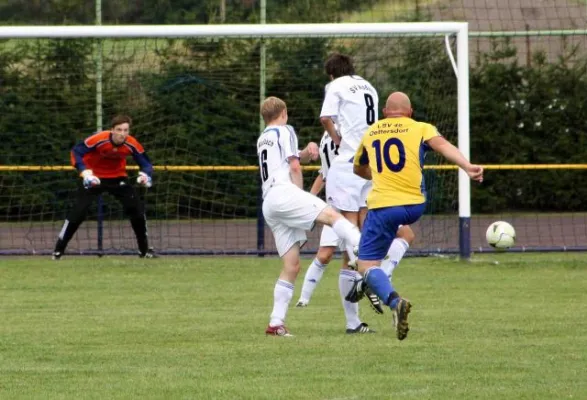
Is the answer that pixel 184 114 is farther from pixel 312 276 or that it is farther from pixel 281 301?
pixel 281 301

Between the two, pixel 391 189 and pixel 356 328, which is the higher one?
pixel 391 189

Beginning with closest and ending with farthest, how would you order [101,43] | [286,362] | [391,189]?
[286,362], [391,189], [101,43]

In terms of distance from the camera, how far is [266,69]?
18.9 meters

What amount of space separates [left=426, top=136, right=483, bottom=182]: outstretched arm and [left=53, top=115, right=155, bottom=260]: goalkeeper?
773cm

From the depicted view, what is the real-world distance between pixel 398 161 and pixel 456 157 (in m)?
0.47

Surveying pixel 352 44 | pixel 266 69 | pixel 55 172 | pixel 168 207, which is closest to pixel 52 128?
pixel 55 172

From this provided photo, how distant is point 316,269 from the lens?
1122 cm

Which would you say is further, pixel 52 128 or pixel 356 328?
pixel 52 128

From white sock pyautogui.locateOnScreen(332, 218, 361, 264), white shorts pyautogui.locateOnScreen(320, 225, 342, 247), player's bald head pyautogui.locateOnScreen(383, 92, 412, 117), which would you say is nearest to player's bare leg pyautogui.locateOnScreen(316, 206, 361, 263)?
white sock pyautogui.locateOnScreen(332, 218, 361, 264)

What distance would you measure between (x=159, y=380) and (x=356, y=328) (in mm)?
2655

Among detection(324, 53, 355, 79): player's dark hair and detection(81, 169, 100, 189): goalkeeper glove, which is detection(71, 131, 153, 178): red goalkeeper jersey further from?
detection(324, 53, 355, 79): player's dark hair

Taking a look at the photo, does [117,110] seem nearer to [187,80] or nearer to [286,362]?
[187,80]

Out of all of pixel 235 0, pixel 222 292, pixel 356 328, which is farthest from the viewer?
→ pixel 235 0

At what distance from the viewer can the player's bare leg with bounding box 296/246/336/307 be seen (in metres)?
11.0
